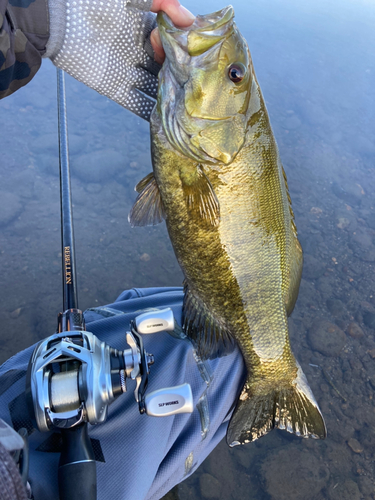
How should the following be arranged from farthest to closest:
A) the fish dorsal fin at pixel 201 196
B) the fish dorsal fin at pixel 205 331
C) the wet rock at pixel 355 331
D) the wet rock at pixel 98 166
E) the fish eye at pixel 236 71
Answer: the wet rock at pixel 98 166
the wet rock at pixel 355 331
the fish dorsal fin at pixel 205 331
the fish dorsal fin at pixel 201 196
the fish eye at pixel 236 71

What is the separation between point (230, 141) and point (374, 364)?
290cm

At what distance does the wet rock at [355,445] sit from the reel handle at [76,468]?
249 centimetres

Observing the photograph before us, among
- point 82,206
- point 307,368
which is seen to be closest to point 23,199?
point 82,206

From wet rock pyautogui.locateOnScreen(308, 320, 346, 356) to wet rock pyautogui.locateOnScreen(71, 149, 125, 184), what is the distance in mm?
2963

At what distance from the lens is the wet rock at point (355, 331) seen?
3404mm

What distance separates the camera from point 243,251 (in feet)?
5.02

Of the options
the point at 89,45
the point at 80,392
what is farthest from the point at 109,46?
the point at 80,392

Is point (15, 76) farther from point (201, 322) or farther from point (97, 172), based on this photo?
point (97, 172)

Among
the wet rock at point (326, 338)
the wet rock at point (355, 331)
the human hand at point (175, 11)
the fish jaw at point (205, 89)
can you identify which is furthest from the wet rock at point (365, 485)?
the human hand at point (175, 11)

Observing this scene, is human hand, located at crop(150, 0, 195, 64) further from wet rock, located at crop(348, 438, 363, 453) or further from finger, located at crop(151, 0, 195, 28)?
wet rock, located at crop(348, 438, 363, 453)

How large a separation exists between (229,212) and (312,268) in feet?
8.87

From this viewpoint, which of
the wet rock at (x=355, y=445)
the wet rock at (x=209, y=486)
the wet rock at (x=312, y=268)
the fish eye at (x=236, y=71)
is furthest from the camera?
the wet rock at (x=312, y=268)

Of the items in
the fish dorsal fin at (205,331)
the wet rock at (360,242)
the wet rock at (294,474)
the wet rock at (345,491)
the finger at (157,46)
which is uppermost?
the finger at (157,46)

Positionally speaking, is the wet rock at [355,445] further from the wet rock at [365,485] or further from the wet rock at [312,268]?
the wet rock at [312,268]
